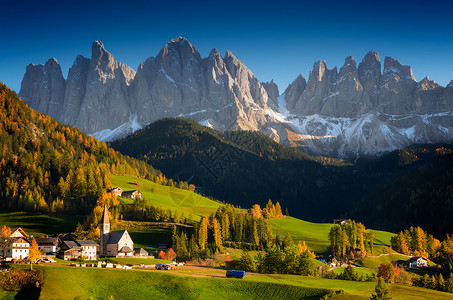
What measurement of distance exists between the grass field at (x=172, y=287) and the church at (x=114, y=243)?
28418 mm

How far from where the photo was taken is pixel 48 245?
10831 centimetres

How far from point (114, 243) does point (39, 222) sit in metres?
37.5

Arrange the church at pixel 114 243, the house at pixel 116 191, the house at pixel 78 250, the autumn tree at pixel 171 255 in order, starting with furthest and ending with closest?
the house at pixel 116 191 < the autumn tree at pixel 171 255 < the church at pixel 114 243 < the house at pixel 78 250

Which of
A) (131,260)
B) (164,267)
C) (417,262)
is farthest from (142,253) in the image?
(417,262)

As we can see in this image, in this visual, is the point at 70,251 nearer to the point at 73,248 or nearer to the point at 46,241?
the point at 73,248

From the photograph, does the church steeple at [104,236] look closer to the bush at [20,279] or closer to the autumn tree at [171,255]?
the autumn tree at [171,255]

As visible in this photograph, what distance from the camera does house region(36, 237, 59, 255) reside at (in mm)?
105625

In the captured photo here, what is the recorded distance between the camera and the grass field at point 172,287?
7312cm

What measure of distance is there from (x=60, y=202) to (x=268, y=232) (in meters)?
66.5

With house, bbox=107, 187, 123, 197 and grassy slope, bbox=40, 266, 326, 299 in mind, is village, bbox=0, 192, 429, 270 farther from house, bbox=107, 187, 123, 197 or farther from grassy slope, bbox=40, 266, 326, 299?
house, bbox=107, 187, 123, 197

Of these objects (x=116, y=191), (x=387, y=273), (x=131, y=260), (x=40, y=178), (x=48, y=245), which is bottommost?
(x=387, y=273)

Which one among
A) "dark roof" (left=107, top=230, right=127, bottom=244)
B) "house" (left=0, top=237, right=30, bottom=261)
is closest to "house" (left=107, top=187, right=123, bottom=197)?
"dark roof" (left=107, top=230, right=127, bottom=244)

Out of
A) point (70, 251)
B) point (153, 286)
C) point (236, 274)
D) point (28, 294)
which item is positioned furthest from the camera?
point (70, 251)

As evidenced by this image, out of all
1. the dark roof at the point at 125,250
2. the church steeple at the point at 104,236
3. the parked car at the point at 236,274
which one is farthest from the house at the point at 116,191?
the parked car at the point at 236,274
